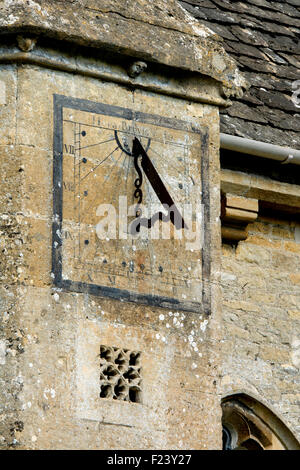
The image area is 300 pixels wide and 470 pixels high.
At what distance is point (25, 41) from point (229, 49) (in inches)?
93.1

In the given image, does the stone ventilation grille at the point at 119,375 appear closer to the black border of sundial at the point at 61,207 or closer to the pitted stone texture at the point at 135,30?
the black border of sundial at the point at 61,207

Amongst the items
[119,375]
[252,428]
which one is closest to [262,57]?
[252,428]

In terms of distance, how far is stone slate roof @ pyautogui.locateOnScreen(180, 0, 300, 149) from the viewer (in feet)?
23.9

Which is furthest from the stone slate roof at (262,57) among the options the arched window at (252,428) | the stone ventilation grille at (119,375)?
the stone ventilation grille at (119,375)

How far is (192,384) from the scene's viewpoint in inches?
213

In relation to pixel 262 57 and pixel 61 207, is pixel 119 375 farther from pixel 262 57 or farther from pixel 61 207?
pixel 262 57

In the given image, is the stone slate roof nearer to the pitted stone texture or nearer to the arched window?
the pitted stone texture

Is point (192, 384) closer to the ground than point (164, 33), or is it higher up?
closer to the ground

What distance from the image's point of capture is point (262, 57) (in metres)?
7.84

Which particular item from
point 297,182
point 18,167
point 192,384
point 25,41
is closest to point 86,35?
point 25,41

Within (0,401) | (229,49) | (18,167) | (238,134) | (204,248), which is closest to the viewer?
(0,401)

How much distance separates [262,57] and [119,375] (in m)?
3.07

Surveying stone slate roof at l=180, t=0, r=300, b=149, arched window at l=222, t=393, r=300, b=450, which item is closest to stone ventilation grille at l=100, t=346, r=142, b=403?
arched window at l=222, t=393, r=300, b=450

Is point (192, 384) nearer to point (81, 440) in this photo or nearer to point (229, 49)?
point (81, 440)
